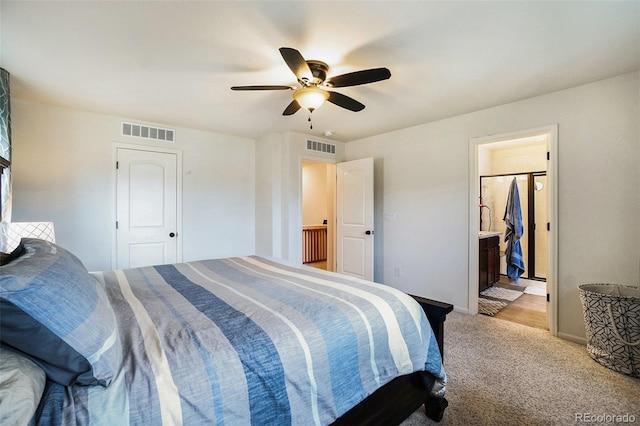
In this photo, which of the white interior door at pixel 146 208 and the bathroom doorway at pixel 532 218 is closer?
the white interior door at pixel 146 208

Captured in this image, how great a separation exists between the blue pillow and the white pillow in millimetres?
21

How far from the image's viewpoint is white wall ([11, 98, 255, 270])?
3.01 metres

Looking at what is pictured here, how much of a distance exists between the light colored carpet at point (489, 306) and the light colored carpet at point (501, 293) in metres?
0.24

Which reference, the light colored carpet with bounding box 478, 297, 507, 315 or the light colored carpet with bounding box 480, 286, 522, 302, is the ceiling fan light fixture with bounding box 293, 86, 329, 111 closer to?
the light colored carpet with bounding box 478, 297, 507, 315

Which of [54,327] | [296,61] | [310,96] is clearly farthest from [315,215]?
[54,327]

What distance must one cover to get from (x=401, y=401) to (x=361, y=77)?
1.98 metres

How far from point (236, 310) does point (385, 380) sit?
2.56 ft

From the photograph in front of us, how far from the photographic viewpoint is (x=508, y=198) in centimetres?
498

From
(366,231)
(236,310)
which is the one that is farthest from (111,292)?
(366,231)

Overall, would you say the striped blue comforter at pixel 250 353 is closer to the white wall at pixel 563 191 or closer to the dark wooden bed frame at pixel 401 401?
the dark wooden bed frame at pixel 401 401

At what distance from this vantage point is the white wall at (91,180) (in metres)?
3.01

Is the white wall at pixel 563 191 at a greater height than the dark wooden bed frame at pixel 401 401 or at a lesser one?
greater

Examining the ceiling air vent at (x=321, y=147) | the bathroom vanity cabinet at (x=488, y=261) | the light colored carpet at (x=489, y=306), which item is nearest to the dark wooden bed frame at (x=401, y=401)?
the light colored carpet at (x=489, y=306)

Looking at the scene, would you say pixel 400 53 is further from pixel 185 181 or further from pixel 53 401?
pixel 185 181
